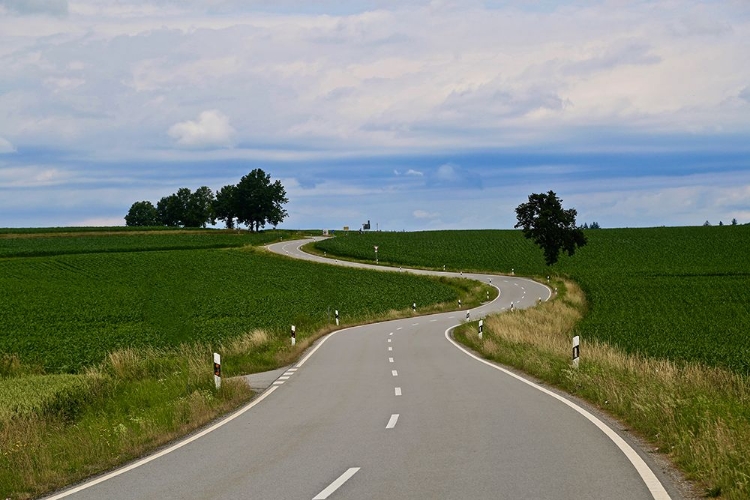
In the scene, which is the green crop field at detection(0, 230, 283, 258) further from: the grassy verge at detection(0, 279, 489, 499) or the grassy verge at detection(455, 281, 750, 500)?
the grassy verge at detection(455, 281, 750, 500)

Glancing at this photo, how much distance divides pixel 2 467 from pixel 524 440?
6.60 m

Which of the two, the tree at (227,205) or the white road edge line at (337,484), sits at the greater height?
the tree at (227,205)

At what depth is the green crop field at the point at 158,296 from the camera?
113 feet

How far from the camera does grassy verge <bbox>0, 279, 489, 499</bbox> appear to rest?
1064 cm

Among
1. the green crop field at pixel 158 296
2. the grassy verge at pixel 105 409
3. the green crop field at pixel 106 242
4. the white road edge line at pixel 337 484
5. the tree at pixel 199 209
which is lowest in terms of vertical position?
the green crop field at pixel 158 296

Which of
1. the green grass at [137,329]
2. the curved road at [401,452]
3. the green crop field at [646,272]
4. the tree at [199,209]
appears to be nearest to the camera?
the curved road at [401,452]

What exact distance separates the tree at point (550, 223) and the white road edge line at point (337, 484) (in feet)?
225

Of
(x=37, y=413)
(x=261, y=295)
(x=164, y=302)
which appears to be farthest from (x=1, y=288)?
(x=37, y=413)

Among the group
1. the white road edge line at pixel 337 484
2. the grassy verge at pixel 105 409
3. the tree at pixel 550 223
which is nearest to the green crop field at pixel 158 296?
the grassy verge at pixel 105 409

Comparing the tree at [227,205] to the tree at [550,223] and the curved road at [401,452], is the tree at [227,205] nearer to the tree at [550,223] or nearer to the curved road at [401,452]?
the tree at [550,223]

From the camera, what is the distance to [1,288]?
54.5 metres

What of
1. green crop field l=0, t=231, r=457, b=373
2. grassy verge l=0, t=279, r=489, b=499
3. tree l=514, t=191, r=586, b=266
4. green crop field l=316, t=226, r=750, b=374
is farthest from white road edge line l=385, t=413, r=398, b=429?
tree l=514, t=191, r=586, b=266

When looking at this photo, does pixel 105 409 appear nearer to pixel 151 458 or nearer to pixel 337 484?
pixel 151 458

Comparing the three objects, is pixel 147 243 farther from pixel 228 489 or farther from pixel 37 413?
pixel 228 489
